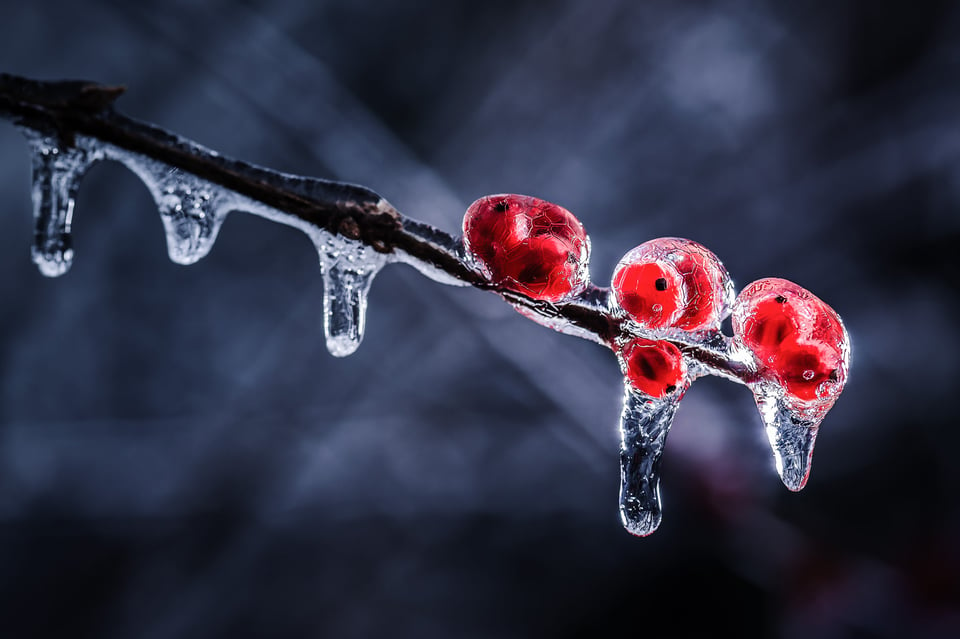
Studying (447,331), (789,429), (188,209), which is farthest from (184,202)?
(447,331)

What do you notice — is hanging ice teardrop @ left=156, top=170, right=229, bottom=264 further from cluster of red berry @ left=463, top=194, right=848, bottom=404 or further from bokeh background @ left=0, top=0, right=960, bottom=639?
bokeh background @ left=0, top=0, right=960, bottom=639

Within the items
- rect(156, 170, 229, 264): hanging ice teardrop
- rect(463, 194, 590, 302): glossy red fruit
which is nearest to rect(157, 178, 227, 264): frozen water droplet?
rect(156, 170, 229, 264): hanging ice teardrop

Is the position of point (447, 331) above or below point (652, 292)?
above

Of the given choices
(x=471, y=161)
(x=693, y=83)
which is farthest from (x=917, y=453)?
(x=471, y=161)

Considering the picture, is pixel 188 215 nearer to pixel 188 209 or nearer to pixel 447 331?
pixel 188 209

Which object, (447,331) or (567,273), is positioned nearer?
(567,273)

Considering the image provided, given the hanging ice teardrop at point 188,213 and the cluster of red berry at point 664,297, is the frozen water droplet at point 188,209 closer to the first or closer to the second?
the hanging ice teardrop at point 188,213

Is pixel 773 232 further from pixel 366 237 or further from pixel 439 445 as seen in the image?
pixel 366 237

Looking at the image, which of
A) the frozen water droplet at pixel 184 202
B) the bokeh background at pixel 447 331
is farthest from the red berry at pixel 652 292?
the bokeh background at pixel 447 331
